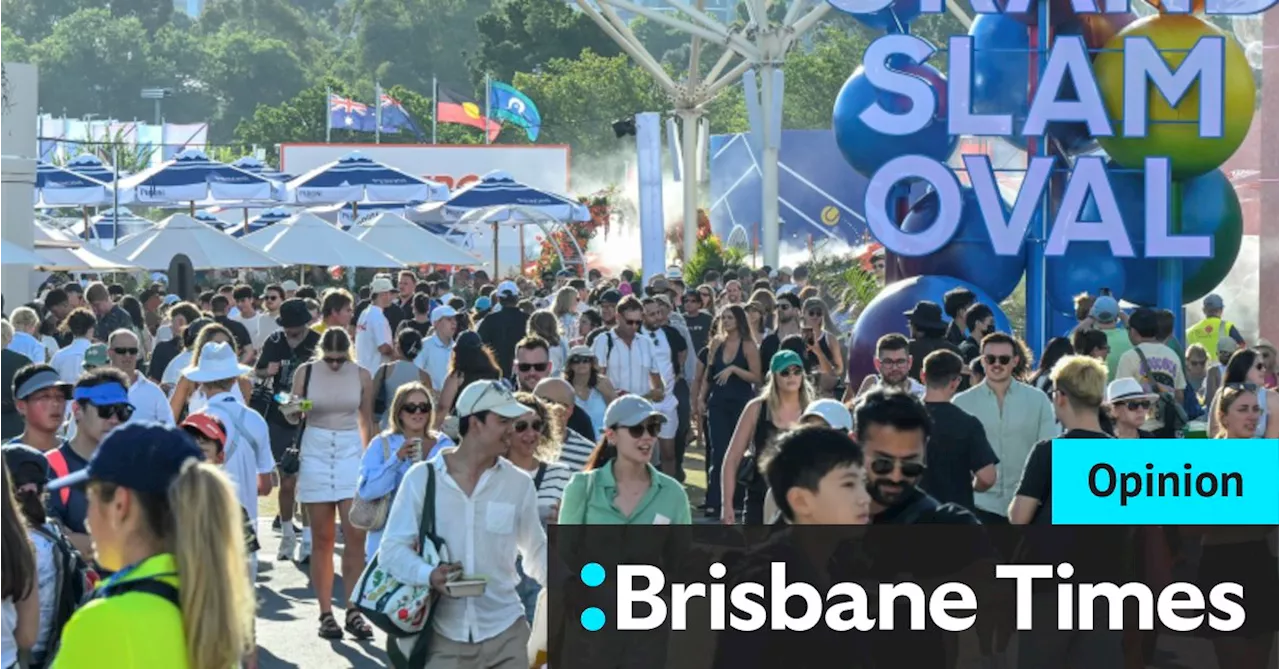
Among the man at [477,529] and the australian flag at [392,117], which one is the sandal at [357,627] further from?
the australian flag at [392,117]

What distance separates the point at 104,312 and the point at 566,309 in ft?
13.2

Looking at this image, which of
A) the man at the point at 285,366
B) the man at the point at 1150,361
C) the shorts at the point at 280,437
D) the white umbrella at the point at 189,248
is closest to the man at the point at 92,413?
the man at the point at 285,366

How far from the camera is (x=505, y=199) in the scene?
117 ft

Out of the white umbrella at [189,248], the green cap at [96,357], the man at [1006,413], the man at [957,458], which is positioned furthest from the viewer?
the white umbrella at [189,248]

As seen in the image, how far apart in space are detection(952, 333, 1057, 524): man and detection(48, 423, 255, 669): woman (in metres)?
6.34

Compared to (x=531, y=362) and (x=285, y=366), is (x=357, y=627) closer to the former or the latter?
(x=531, y=362)

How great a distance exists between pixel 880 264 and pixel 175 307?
1476 centimetres

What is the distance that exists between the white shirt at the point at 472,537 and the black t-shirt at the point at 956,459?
2.36 meters

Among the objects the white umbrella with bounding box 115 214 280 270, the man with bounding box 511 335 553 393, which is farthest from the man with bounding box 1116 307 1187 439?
the white umbrella with bounding box 115 214 280 270

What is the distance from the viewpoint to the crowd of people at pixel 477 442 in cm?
423

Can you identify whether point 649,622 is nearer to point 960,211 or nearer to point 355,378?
point 355,378

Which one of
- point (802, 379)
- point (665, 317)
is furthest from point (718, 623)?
point (665, 317)

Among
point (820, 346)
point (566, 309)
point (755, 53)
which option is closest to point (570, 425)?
point (820, 346)

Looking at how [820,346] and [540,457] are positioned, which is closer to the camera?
[540,457]
